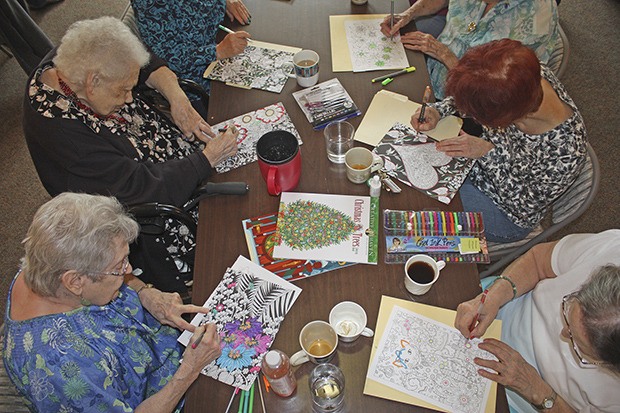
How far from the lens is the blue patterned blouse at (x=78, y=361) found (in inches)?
49.3

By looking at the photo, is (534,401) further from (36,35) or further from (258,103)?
(36,35)

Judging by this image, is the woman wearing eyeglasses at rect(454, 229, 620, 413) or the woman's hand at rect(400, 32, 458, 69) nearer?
the woman wearing eyeglasses at rect(454, 229, 620, 413)

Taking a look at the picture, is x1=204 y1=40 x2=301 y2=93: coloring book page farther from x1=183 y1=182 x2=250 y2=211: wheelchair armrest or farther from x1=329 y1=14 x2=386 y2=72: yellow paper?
x1=183 y1=182 x2=250 y2=211: wheelchair armrest

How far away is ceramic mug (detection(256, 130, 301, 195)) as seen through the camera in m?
1.62

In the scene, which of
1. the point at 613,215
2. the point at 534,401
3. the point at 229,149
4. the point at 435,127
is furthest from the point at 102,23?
the point at 613,215

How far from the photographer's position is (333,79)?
207 centimetres

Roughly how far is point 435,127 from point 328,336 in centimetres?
103

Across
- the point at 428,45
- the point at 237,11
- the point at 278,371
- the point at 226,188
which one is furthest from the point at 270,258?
the point at 237,11

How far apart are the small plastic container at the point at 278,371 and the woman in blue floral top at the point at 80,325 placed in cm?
22

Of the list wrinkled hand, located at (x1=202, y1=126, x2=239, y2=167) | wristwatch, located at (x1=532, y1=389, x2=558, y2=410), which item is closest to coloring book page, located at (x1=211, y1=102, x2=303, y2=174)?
wrinkled hand, located at (x1=202, y1=126, x2=239, y2=167)

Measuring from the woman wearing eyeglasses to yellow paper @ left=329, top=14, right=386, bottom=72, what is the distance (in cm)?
116

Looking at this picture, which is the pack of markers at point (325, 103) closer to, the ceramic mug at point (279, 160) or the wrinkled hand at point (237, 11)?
the ceramic mug at point (279, 160)

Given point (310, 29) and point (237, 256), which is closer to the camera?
point (237, 256)

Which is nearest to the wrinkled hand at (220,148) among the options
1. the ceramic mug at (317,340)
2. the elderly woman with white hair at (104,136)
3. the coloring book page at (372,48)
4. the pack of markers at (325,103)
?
the elderly woman with white hair at (104,136)
